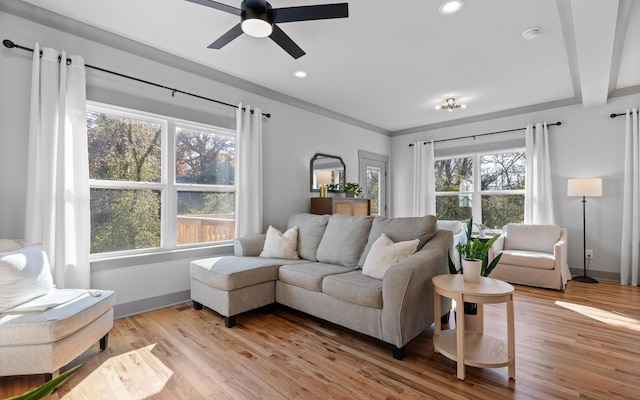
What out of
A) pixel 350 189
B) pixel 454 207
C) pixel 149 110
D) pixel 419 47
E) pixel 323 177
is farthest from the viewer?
pixel 454 207

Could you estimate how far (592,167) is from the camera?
180 inches

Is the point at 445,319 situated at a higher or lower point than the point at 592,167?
lower

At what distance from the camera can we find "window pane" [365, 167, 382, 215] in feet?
20.6

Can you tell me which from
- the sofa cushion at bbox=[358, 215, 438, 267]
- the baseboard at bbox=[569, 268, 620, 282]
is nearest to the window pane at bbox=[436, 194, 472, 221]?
the baseboard at bbox=[569, 268, 620, 282]

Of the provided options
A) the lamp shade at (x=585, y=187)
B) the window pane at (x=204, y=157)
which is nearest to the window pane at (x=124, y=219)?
the window pane at (x=204, y=157)

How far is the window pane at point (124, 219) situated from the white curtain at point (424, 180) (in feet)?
15.1

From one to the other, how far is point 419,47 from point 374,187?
141 inches

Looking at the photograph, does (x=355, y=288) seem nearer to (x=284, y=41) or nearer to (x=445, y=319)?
(x=445, y=319)

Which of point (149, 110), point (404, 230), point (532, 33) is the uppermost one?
point (532, 33)

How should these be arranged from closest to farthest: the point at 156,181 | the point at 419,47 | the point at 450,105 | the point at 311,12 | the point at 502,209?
the point at 311,12 < the point at 419,47 < the point at 156,181 < the point at 450,105 < the point at 502,209

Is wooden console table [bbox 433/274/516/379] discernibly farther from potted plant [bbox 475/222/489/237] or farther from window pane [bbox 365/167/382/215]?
window pane [bbox 365/167/382/215]

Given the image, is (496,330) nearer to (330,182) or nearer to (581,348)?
(581,348)

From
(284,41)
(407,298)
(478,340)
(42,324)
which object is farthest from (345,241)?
(42,324)

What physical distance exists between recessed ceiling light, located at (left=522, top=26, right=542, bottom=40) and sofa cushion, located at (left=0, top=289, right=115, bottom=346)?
4104 millimetres
